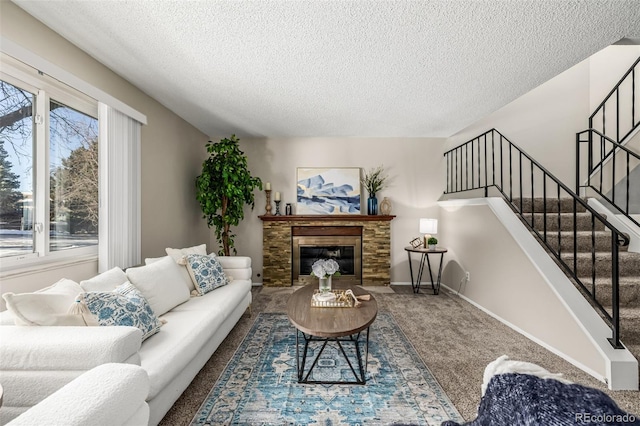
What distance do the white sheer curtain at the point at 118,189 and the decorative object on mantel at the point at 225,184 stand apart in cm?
116

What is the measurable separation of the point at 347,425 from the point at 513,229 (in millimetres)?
2548

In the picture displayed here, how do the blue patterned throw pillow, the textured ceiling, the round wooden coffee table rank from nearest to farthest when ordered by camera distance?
1. the textured ceiling
2. the round wooden coffee table
3. the blue patterned throw pillow

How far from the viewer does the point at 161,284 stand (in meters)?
2.30

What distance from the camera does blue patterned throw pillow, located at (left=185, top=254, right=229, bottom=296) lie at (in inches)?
110

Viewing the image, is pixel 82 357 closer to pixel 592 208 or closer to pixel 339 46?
pixel 339 46

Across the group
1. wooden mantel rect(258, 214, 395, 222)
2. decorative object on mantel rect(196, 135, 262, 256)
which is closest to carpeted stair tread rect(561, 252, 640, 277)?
wooden mantel rect(258, 214, 395, 222)

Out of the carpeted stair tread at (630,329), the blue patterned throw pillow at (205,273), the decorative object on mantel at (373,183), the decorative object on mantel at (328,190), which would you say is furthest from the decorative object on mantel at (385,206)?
the carpeted stair tread at (630,329)

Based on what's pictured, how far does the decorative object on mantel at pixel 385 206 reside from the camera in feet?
15.8

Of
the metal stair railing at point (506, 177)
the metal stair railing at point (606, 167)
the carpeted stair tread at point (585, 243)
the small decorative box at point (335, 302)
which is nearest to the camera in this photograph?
the small decorative box at point (335, 302)

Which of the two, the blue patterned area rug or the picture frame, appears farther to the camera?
the picture frame

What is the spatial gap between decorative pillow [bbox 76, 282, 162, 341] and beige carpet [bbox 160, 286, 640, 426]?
558 mm

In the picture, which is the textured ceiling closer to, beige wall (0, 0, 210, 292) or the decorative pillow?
beige wall (0, 0, 210, 292)

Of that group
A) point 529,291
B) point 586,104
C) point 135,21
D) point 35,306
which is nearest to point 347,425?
point 35,306

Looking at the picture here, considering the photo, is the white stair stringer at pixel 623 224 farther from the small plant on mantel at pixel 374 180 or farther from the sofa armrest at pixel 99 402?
the sofa armrest at pixel 99 402
